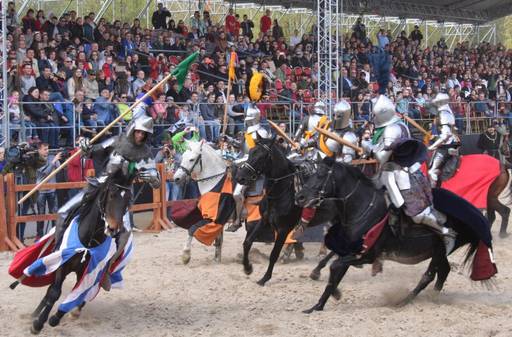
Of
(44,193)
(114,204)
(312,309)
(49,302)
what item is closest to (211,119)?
(44,193)

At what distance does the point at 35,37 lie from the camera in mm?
15578

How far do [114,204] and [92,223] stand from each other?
1.09 feet

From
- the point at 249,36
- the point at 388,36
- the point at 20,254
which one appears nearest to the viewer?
the point at 20,254

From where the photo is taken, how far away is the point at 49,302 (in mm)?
6895

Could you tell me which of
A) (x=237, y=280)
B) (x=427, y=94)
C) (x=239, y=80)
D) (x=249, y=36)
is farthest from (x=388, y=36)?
(x=237, y=280)

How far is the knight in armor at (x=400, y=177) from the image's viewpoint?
25.9 ft

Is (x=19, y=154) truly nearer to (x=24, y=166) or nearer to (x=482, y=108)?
(x=24, y=166)

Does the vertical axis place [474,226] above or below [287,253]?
above

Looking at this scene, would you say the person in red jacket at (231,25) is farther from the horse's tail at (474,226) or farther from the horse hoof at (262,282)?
the horse's tail at (474,226)

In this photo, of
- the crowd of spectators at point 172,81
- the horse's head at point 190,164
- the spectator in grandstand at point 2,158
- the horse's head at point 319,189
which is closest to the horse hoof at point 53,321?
the horse's head at point 319,189

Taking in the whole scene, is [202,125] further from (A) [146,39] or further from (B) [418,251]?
(B) [418,251]

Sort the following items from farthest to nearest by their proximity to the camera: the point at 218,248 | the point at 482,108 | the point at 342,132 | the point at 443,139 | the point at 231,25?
the point at 482,108, the point at 231,25, the point at 443,139, the point at 218,248, the point at 342,132

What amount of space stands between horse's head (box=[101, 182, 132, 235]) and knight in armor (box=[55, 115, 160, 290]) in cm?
12

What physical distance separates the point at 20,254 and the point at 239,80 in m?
11.8
